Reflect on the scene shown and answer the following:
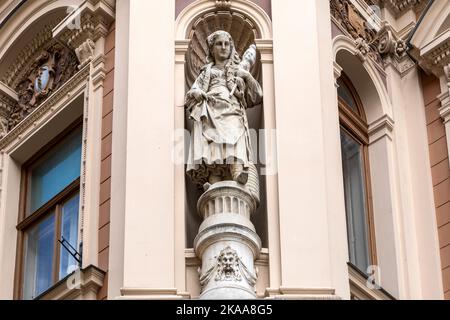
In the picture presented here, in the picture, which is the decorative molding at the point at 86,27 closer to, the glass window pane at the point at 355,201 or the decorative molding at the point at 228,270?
the glass window pane at the point at 355,201

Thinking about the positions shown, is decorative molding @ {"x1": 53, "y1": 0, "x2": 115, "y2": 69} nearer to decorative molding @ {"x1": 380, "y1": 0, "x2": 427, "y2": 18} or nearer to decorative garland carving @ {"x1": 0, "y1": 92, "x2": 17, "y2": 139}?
decorative garland carving @ {"x1": 0, "y1": 92, "x2": 17, "y2": 139}

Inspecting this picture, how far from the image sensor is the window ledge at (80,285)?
14102mm

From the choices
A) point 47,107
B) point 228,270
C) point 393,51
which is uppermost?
point 393,51

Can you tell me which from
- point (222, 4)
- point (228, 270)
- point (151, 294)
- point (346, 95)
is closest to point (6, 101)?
point (222, 4)

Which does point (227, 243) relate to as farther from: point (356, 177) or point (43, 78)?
point (43, 78)

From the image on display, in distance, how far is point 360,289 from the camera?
1470 centimetres

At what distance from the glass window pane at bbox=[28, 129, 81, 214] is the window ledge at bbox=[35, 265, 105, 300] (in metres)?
2.05

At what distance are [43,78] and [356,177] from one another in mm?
3724
